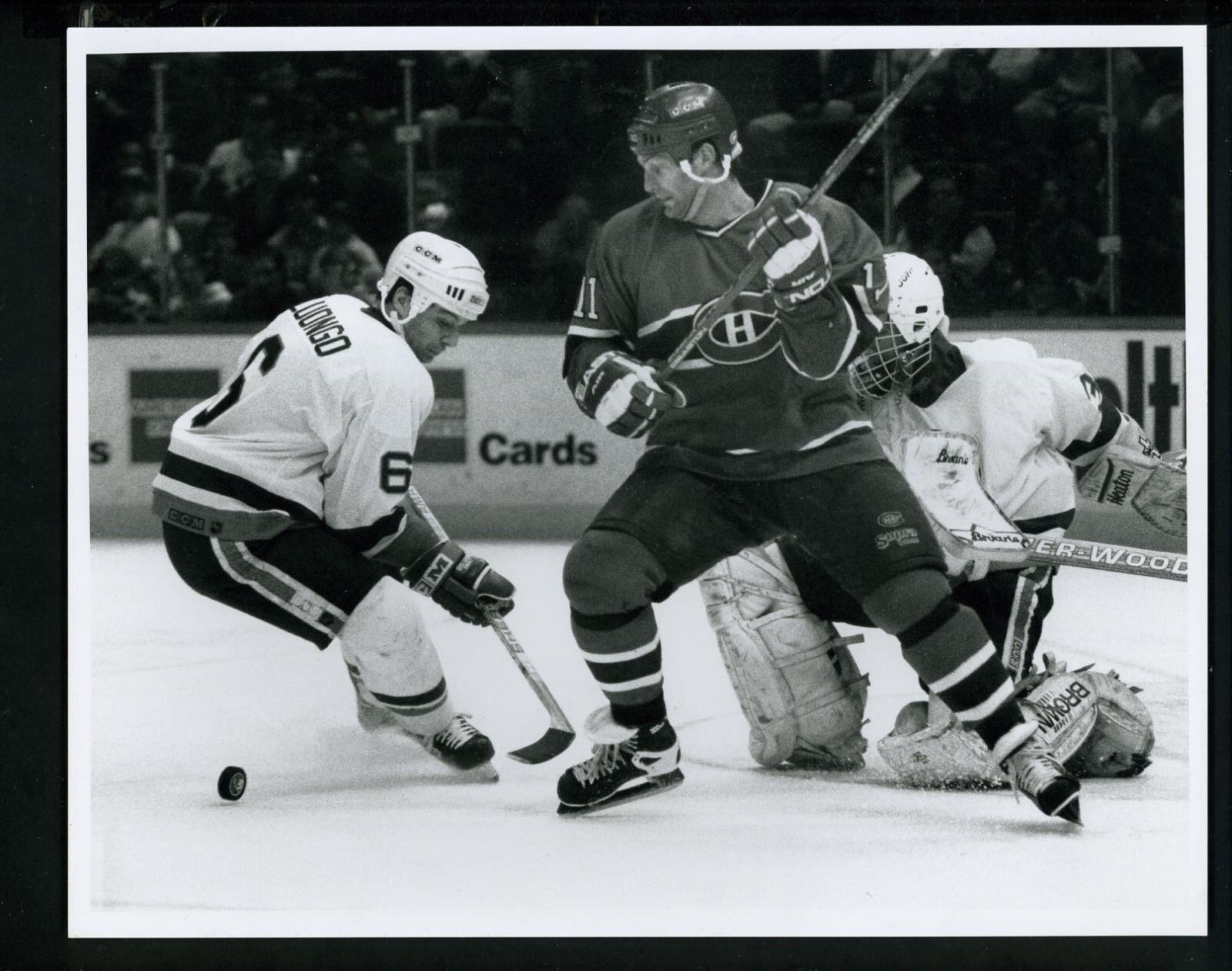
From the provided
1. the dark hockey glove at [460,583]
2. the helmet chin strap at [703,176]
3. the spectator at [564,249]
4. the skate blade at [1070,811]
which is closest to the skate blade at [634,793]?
the dark hockey glove at [460,583]

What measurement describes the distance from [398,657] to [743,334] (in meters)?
0.95

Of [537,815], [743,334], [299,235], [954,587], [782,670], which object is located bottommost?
[537,815]

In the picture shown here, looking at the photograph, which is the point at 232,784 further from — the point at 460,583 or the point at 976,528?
the point at 976,528

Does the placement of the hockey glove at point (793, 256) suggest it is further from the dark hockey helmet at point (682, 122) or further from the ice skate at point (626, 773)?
the ice skate at point (626, 773)

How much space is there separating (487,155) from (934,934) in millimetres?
1808

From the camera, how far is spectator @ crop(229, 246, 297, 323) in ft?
11.9

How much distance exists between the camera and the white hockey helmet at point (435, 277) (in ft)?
11.7

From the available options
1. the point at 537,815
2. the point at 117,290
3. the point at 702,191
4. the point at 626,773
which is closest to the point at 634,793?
the point at 626,773

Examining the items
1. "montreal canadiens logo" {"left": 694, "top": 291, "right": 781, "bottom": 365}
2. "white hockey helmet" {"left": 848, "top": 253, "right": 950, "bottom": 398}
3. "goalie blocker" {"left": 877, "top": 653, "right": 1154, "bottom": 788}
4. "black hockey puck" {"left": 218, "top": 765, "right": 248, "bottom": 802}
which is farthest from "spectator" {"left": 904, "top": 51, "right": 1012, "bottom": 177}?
"black hockey puck" {"left": 218, "top": 765, "right": 248, "bottom": 802}

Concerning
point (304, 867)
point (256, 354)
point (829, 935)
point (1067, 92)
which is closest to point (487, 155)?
point (256, 354)

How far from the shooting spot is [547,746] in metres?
3.57

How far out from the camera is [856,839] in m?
3.46

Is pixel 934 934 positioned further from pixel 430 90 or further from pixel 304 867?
pixel 430 90
